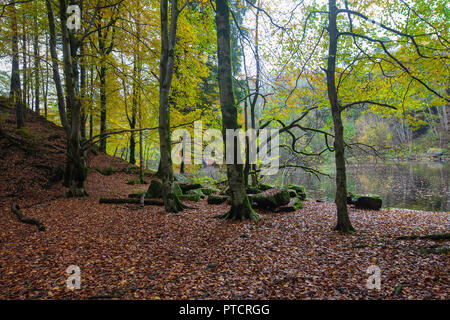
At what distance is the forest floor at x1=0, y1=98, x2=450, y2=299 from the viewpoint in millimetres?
3568

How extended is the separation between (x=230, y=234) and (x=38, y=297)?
156 inches

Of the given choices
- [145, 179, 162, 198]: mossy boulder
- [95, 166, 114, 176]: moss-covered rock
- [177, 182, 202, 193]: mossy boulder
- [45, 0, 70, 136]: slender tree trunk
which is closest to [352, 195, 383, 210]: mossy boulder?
[177, 182, 202, 193]: mossy boulder

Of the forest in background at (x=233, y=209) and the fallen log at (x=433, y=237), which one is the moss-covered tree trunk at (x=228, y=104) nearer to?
the forest in background at (x=233, y=209)

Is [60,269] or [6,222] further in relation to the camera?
[6,222]

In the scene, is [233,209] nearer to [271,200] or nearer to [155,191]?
[271,200]

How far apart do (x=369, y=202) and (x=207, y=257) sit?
29.6 feet

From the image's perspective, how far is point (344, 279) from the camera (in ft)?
12.4

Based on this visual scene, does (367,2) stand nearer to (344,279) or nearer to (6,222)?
(344,279)

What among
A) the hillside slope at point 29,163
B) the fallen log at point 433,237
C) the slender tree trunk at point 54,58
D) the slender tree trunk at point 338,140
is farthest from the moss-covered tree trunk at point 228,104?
the hillside slope at point 29,163

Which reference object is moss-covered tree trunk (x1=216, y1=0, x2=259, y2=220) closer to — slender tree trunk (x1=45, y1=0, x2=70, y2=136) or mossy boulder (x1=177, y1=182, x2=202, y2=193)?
mossy boulder (x1=177, y1=182, x2=202, y2=193)

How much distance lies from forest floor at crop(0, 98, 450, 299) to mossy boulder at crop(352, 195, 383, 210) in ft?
8.29

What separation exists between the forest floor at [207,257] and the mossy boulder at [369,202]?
253 centimetres

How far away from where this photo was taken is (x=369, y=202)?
10.6 metres
